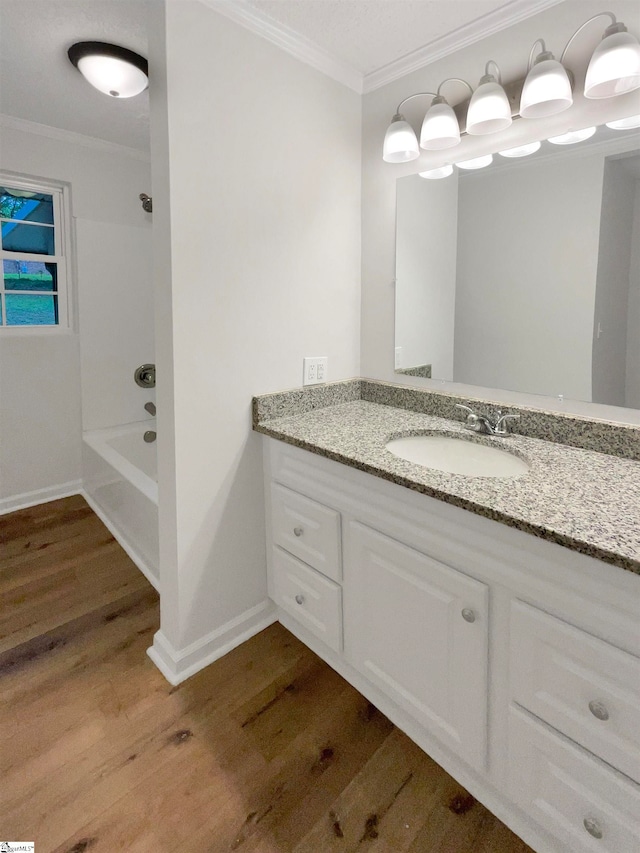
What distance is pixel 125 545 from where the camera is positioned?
243 centimetres

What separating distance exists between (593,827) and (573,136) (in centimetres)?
171

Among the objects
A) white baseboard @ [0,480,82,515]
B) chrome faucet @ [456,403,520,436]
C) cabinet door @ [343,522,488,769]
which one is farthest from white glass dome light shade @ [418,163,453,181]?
white baseboard @ [0,480,82,515]

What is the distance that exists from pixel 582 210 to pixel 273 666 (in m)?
→ 1.81

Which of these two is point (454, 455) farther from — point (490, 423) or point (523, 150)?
point (523, 150)

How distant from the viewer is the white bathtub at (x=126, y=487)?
215cm

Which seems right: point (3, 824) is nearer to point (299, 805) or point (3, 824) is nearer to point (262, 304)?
point (299, 805)

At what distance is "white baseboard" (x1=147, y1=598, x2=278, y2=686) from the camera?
158cm

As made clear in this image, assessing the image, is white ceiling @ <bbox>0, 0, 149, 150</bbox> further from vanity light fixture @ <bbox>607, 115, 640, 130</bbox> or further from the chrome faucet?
the chrome faucet

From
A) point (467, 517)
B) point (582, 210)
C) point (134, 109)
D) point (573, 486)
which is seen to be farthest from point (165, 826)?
point (134, 109)

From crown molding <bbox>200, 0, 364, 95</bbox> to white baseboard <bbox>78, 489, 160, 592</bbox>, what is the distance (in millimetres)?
2122

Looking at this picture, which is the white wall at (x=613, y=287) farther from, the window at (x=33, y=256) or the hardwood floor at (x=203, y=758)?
the window at (x=33, y=256)

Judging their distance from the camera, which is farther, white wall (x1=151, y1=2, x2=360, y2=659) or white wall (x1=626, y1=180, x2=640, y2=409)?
white wall (x1=151, y1=2, x2=360, y2=659)

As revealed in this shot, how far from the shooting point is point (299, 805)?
46.1 inches

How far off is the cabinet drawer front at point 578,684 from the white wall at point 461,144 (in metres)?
0.72
